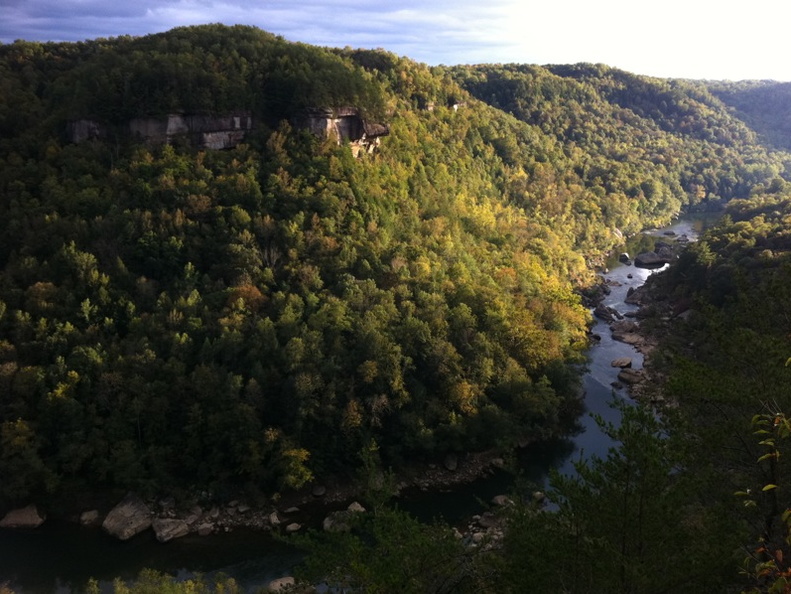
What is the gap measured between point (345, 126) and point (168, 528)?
132 ft

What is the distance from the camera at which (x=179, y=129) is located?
164 ft

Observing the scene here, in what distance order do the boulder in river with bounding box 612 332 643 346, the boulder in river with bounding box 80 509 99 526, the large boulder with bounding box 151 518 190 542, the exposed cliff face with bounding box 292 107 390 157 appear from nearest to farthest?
the large boulder with bounding box 151 518 190 542 < the boulder in river with bounding box 80 509 99 526 < the exposed cliff face with bounding box 292 107 390 157 < the boulder in river with bounding box 612 332 643 346

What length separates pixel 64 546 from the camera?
30656 millimetres

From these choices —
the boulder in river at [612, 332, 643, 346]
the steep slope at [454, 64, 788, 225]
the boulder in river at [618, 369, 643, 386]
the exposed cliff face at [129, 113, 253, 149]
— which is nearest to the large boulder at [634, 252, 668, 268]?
the steep slope at [454, 64, 788, 225]

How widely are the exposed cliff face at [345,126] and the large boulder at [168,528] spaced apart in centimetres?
3637

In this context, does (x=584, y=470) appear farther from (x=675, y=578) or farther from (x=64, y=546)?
(x=64, y=546)

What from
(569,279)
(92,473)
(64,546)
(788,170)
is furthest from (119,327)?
(788,170)

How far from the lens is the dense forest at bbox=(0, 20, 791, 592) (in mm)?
17969

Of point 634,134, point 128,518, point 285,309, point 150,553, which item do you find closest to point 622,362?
point 285,309

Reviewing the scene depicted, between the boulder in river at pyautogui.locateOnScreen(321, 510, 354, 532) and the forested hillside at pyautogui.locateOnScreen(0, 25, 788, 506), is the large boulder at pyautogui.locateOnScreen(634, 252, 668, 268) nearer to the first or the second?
the forested hillside at pyautogui.locateOnScreen(0, 25, 788, 506)

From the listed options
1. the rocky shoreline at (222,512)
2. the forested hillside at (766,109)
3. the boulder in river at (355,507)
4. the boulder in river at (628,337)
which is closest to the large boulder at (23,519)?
the rocky shoreline at (222,512)

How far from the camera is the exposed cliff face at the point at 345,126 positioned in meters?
53.2

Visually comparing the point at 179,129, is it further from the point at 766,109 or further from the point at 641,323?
the point at 766,109

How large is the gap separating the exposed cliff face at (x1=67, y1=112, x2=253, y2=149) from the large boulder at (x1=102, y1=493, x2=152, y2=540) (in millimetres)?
31639
